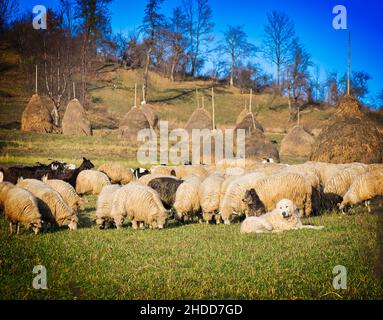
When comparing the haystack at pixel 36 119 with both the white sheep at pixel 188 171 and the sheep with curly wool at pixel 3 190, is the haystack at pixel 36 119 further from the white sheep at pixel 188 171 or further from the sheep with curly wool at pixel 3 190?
the sheep with curly wool at pixel 3 190

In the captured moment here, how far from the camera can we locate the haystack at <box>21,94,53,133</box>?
3738 centimetres

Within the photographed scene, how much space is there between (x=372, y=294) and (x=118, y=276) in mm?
3512

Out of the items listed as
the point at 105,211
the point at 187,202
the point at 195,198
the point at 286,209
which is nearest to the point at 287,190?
the point at 286,209

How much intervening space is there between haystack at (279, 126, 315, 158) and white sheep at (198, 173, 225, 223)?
80.8 feet

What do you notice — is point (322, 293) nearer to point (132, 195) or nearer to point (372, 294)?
point (372, 294)

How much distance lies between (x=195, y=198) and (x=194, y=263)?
5485 mm

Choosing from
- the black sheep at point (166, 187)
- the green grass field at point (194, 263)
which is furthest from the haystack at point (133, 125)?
the green grass field at point (194, 263)

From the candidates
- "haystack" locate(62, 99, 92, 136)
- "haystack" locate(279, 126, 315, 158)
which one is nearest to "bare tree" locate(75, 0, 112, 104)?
"haystack" locate(62, 99, 92, 136)

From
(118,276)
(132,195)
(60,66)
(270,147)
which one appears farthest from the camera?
(60,66)

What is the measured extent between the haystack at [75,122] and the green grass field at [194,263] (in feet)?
90.3

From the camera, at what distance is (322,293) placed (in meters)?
6.20

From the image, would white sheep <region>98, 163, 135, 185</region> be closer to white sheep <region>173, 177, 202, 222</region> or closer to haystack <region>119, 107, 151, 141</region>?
white sheep <region>173, 177, 202, 222</region>

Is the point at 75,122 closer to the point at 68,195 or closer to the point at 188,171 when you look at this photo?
the point at 188,171

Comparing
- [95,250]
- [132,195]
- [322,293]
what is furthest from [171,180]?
[322,293]
